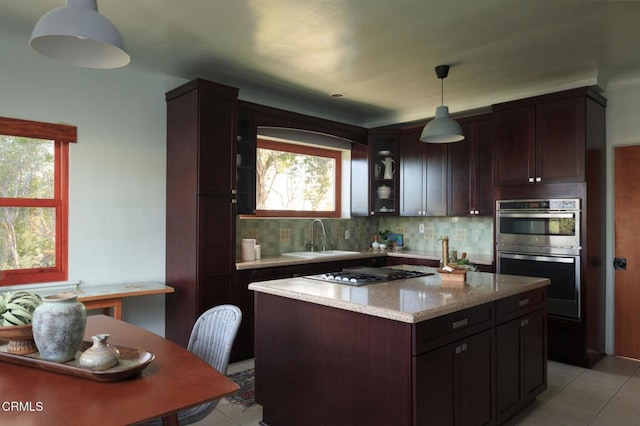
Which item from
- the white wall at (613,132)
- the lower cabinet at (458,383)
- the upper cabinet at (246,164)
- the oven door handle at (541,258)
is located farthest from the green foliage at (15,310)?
the white wall at (613,132)

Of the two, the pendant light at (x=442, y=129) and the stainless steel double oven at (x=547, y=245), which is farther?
the stainless steel double oven at (x=547, y=245)

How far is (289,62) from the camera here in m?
3.73

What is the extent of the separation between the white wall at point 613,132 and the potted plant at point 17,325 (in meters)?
4.65

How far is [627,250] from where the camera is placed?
4.14 m

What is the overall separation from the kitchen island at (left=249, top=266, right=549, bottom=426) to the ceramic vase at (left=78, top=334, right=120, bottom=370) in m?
1.09

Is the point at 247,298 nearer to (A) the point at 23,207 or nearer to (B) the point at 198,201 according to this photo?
(B) the point at 198,201

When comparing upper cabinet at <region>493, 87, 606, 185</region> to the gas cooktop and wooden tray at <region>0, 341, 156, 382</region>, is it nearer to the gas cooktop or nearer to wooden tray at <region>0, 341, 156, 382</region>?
the gas cooktop

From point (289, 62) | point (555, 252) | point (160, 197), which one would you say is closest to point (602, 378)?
point (555, 252)

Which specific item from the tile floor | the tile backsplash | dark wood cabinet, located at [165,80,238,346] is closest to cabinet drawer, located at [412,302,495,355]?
the tile floor

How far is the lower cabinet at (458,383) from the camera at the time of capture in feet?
6.67

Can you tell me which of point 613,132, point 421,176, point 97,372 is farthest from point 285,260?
point 613,132

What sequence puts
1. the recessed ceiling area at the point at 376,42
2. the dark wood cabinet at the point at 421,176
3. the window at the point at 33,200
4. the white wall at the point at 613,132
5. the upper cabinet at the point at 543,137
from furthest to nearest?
the dark wood cabinet at the point at 421,176
the white wall at the point at 613,132
the upper cabinet at the point at 543,137
the window at the point at 33,200
the recessed ceiling area at the point at 376,42

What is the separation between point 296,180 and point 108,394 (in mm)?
4094

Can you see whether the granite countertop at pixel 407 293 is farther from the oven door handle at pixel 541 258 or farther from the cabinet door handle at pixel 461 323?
the oven door handle at pixel 541 258
